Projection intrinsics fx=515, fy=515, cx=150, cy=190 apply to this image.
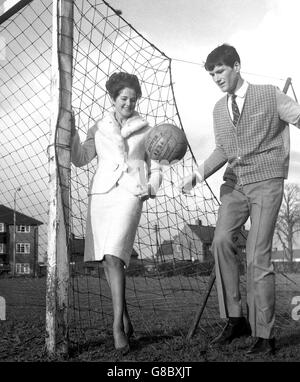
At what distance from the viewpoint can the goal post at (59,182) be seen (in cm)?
347

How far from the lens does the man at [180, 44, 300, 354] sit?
11.2ft

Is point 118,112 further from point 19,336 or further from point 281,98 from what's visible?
point 19,336

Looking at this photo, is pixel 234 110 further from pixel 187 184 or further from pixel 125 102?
pixel 125 102

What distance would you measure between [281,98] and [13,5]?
8.09 ft

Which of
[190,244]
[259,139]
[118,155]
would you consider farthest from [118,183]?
[190,244]

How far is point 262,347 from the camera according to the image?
10.9 ft

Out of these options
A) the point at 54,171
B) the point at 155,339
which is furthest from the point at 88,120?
the point at 155,339

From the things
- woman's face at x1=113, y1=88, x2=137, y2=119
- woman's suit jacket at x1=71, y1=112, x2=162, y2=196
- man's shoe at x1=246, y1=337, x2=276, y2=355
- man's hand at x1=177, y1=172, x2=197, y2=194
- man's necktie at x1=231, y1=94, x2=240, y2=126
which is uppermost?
woman's face at x1=113, y1=88, x2=137, y2=119

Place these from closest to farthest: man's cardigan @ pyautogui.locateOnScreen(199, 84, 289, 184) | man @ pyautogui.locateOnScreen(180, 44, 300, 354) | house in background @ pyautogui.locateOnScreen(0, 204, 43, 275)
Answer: man @ pyautogui.locateOnScreen(180, 44, 300, 354), man's cardigan @ pyautogui.locateOnScreen(199, 84, 289, 184), house in background @ pyautogui.locateOnScreen(0, 204, 43, 275)

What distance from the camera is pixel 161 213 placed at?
4.74m

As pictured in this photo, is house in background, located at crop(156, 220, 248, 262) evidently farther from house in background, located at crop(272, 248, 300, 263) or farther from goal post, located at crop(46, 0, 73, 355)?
goal post, located at crop(46, 0, 73, 355)

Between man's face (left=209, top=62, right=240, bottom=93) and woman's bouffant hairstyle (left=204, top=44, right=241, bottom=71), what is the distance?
0.09 feet

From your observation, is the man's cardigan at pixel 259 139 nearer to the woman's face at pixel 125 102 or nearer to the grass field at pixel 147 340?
the woman's face at pixel 125 102

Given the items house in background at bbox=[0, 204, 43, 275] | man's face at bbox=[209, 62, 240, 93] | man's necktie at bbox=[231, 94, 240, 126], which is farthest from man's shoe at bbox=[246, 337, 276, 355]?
house in background at bbox=[0, 204, 43, 275]
